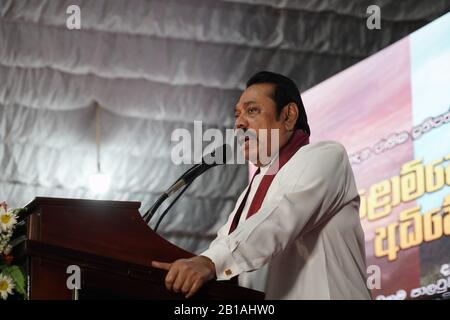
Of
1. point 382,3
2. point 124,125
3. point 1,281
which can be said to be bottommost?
point 1,281

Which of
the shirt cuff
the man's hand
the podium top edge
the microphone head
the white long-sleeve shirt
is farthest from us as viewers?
the microphone head

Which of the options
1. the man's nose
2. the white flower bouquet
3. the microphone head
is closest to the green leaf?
the white flower bouquet

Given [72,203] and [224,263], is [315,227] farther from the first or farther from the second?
[72,203]

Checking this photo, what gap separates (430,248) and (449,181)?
30cm

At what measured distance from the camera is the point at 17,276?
98.1 inches

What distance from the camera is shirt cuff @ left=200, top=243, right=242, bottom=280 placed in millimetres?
2189

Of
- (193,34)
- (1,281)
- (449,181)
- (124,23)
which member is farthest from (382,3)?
(1,281)

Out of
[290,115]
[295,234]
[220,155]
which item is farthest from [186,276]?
[290,115]

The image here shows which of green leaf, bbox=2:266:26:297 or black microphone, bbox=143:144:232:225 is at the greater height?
black microphone, bbox=143:144:232:225

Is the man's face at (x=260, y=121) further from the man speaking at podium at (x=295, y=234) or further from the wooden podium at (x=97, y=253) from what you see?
the wooden podium at (x=97, y=253)

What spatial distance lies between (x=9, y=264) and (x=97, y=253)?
0.92 ft

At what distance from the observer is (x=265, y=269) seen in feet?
8.63

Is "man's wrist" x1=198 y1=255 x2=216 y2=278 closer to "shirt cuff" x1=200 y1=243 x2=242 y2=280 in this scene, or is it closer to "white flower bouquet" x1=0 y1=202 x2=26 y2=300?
"shirt cuff" x1=200 y1=243 x2=242 y2=280
